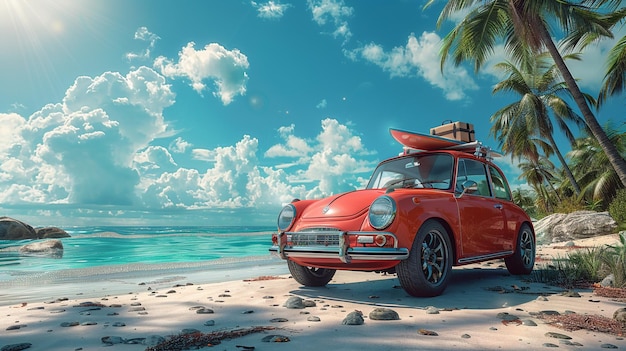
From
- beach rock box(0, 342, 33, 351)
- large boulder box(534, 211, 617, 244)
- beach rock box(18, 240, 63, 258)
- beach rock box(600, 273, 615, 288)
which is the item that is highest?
large boulder box(534, 211, 617, 244)

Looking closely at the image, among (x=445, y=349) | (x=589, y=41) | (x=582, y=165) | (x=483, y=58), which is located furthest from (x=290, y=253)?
(x=582, y=165)

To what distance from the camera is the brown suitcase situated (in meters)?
6.42

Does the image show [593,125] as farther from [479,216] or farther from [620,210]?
[479,216]

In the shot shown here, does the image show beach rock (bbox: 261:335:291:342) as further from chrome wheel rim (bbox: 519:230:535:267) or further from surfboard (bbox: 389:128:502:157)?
chrome wheel rim (bbox: 519:230:535:267)

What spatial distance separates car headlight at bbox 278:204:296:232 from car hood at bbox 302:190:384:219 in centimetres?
15

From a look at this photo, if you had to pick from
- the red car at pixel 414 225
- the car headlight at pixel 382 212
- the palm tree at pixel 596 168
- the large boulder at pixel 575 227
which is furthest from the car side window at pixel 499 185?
the palm tree at pixel 596 168

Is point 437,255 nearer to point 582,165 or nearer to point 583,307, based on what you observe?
point 583,307

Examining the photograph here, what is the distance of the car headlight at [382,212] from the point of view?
4.12 metres

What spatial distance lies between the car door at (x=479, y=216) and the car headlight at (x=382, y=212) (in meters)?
1.17

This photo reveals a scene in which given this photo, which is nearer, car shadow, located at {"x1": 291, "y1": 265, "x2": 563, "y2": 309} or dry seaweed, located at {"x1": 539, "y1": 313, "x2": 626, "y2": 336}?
dry seaweed, located at {"x1": 539, "y1": 313, "x2": 626, "y2": 336}

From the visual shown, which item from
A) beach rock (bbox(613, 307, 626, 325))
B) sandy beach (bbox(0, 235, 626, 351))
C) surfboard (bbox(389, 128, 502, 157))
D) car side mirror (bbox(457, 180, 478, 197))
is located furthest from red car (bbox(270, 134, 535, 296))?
beach rock (bbox(613, 307, 626, 325))

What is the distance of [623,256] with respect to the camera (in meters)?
5.16

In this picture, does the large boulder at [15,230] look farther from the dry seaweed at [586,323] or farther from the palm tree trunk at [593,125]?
the dry seaweed at [586,323]

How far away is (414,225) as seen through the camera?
420cm
